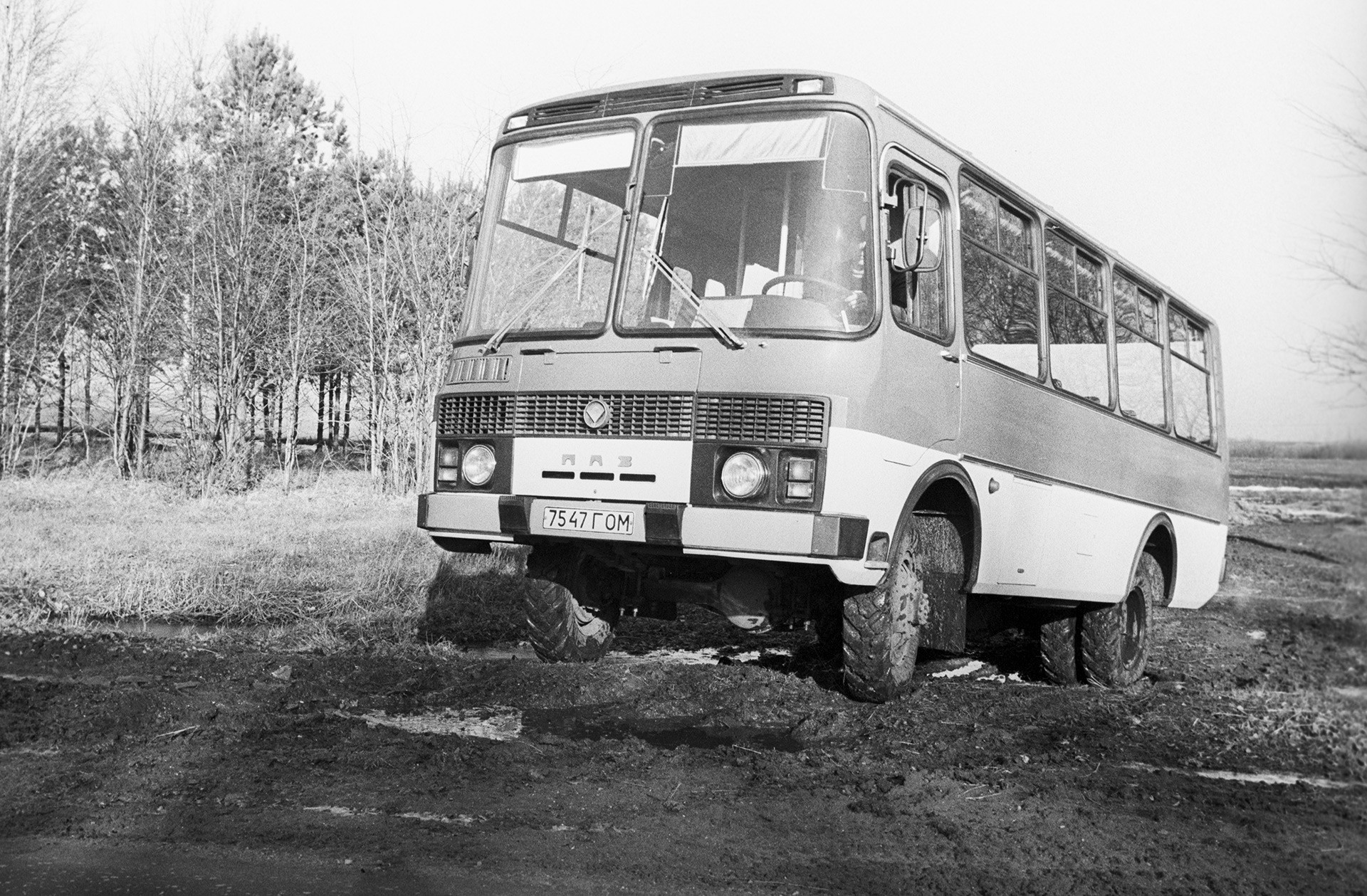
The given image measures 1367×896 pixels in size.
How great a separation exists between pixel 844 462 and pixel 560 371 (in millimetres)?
1656

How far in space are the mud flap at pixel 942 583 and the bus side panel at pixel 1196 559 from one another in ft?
13.4

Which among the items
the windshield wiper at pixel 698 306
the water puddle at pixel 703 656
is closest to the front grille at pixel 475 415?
the windshield wiper at pixel 698 306

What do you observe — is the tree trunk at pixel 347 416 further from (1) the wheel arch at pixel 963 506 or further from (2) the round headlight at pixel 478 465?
(1) the wheel arch at pixel 963 506

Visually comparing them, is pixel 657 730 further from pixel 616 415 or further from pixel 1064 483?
pixel 1064 483

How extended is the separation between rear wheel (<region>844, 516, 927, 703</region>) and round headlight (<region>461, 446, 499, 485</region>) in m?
2.09

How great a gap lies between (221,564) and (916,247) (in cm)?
874

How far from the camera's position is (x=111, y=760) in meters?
5.34

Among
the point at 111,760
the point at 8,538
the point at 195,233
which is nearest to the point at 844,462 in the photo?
the point at 111,760

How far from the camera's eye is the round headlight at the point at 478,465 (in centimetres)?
735

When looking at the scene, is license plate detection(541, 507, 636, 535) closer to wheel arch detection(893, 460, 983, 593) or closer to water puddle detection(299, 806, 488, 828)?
wheel arch detection(893, 460, 983, 593)

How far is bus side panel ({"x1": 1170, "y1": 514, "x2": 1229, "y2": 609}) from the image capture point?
11.2m

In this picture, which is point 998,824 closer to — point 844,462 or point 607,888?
point 607,888

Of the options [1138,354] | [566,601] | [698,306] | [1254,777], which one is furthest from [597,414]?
[1138,354]

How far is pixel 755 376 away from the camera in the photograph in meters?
6.65
